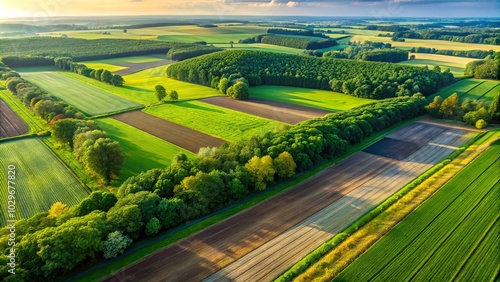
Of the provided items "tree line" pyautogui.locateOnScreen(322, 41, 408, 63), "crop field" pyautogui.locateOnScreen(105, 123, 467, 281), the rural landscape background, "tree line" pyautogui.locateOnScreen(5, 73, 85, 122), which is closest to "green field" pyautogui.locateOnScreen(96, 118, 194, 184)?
the rural landscape background

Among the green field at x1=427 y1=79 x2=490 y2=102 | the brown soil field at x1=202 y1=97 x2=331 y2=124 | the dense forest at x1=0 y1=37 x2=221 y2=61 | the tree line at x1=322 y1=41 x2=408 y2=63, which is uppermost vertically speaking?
the dense forest at x1=0 y1=37 x2=221 y2=61

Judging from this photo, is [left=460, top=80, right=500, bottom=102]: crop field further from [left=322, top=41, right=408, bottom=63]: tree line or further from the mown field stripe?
the mown field stripe

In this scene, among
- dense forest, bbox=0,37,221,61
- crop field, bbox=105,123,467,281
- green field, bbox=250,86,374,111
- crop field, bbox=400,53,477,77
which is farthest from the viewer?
dense forest, bbox=0,37,221,61

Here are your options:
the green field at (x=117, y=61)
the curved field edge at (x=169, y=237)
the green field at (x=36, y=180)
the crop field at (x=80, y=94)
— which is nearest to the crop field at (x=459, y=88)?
the curved field edge at (x=169, y=237)

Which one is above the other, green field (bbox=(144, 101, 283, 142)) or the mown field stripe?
green field (bbox=(144, 101, 283, 142))

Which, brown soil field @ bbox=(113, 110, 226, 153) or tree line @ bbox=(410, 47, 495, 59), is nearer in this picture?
brown soil field @ bbox=(113, 110, 226, 153)

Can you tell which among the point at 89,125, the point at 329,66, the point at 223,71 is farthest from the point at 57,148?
the point at 329,66

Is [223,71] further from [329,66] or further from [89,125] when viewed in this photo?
[89,125]

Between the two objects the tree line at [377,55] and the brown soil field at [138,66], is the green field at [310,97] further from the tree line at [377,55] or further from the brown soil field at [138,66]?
the brown soil field at [138,66]
